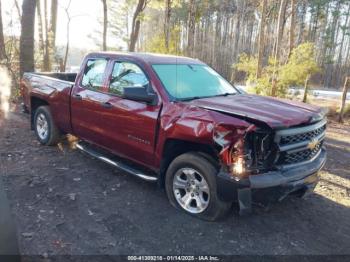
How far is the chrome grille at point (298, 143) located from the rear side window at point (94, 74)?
2.90 m

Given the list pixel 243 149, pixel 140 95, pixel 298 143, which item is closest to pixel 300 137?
pixel 298 143

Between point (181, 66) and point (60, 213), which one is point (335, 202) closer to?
point (181, 66)

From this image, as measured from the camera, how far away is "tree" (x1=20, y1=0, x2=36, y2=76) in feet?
34.7

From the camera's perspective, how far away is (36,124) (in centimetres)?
690

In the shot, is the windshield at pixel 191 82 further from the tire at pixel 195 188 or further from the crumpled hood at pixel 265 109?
the tire at pixel 195 188

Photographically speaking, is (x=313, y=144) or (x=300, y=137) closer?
(x=300, y=137)

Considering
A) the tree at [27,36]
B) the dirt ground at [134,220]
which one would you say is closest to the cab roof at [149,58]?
the dirt ground at [134,220]

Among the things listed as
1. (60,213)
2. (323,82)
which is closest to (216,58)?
(323,82)

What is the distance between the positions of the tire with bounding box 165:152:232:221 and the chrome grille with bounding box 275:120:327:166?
2.52 ft

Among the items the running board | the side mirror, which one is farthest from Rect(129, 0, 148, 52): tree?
the side mirror

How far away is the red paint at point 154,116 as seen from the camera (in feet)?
12.1

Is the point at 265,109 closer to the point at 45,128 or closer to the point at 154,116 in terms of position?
the point at 154,116

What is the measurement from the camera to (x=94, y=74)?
553cm

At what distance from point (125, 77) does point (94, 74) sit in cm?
83
